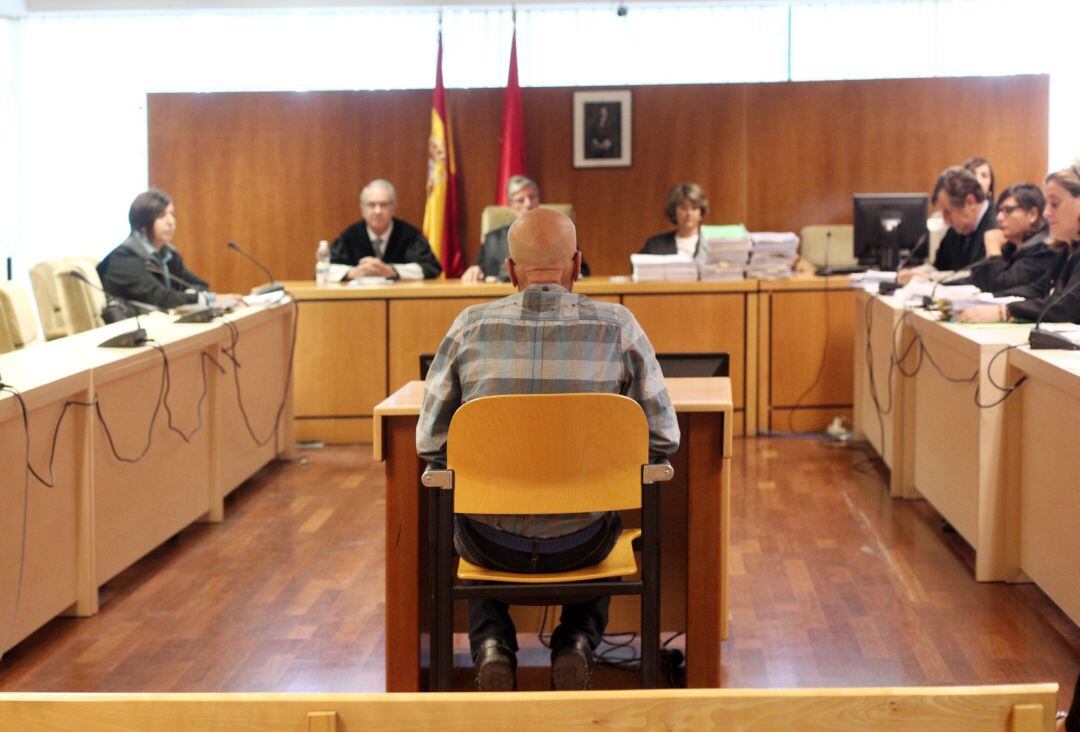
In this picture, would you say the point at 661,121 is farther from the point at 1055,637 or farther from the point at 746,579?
the point at 1055,637

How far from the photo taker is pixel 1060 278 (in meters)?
4.84

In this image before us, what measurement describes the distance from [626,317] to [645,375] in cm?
13

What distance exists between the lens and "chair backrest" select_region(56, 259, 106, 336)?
601cm

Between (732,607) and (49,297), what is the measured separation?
358 centimetres

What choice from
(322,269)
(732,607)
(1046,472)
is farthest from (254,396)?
(1046,472)

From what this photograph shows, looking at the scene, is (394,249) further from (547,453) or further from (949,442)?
(547,453)

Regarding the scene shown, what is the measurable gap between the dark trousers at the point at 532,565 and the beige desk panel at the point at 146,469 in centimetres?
164

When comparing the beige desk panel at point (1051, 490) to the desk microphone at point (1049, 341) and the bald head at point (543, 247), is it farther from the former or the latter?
the bald head at point (543, 247)

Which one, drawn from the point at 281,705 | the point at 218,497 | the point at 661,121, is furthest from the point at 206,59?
the point at 281,705

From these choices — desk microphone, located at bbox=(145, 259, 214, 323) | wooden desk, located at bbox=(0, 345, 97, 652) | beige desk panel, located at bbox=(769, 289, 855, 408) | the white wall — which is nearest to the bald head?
wooden desk, located at bbox=(0, 345, 97, 652)

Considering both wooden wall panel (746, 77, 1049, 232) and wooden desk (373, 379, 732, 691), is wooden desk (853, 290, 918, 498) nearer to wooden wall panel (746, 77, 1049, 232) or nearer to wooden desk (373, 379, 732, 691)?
wooden wall panel (746, 77, 1049, 232)

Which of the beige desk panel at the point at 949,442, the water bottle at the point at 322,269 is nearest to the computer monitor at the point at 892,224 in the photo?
the beige desk panel at the point at 949,442

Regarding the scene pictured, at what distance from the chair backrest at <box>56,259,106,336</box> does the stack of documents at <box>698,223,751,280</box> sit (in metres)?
2.97

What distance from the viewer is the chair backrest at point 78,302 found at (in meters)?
6.01
